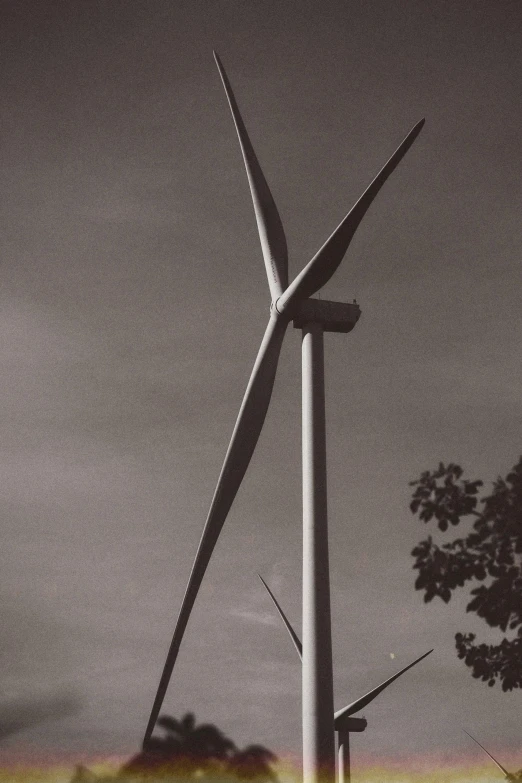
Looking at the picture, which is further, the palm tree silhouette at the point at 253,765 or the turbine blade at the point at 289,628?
the palm tree silhouette at the point at 253,765

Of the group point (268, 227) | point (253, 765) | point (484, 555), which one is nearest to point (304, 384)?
point (268, 227)

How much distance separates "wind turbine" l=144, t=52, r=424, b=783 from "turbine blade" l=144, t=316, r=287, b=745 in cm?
4

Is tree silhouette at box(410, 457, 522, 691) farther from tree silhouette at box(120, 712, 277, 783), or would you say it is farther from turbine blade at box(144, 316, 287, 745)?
tree silhouette at box(120, 712, 277, 783)

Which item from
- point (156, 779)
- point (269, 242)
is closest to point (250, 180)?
point (269, 242)

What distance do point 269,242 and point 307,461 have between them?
42.9 feet

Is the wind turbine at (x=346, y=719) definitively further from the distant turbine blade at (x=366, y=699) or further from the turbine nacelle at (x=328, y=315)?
the turbine nacelle at (x=328, y=315)

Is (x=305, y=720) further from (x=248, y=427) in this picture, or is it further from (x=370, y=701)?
Answer: (x=370, y=701)

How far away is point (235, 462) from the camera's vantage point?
39.3 metres

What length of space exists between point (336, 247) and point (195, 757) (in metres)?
87.3

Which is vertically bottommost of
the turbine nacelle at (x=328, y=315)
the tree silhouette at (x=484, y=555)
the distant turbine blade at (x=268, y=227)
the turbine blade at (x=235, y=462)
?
the tree silhouette at (x=484, y=555)

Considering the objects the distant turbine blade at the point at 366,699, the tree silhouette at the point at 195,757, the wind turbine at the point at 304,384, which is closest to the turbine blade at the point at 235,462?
the wind turbine at the point at 304,384

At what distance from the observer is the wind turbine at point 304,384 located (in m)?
35.1

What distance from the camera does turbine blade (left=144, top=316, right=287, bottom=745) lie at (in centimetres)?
3775

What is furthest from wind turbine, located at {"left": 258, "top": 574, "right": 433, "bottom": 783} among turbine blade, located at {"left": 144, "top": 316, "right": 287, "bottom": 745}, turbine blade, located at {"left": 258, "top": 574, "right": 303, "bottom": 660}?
turbine blade, located at {"left": 144, "top": 316, "right": 287, "bottom": 745}
